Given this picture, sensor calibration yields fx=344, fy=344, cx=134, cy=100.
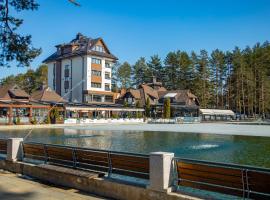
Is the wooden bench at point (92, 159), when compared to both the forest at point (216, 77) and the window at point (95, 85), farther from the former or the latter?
the forest at point (216, 77)

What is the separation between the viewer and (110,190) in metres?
8.00

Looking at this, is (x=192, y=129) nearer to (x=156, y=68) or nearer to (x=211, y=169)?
(x=211, y=169)

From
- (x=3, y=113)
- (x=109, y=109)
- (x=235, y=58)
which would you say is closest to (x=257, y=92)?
(x=235, y=58)

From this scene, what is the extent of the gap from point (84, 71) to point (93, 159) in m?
60.0

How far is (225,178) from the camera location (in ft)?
21.0

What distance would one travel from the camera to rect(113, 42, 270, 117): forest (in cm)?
8900

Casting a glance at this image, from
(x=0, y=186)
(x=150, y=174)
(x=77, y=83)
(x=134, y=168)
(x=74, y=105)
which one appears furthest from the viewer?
(x=77, y=83)

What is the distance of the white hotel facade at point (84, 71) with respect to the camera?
67688 millimetres

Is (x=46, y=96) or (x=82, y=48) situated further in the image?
(x=82, y=48)

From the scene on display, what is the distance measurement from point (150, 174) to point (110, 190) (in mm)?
1318

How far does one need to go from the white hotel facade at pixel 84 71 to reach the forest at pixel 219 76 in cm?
3175

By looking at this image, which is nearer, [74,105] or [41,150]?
[41,150]

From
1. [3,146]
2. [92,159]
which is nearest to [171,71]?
[3,146]

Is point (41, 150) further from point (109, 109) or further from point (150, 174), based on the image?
point (109, 109)
